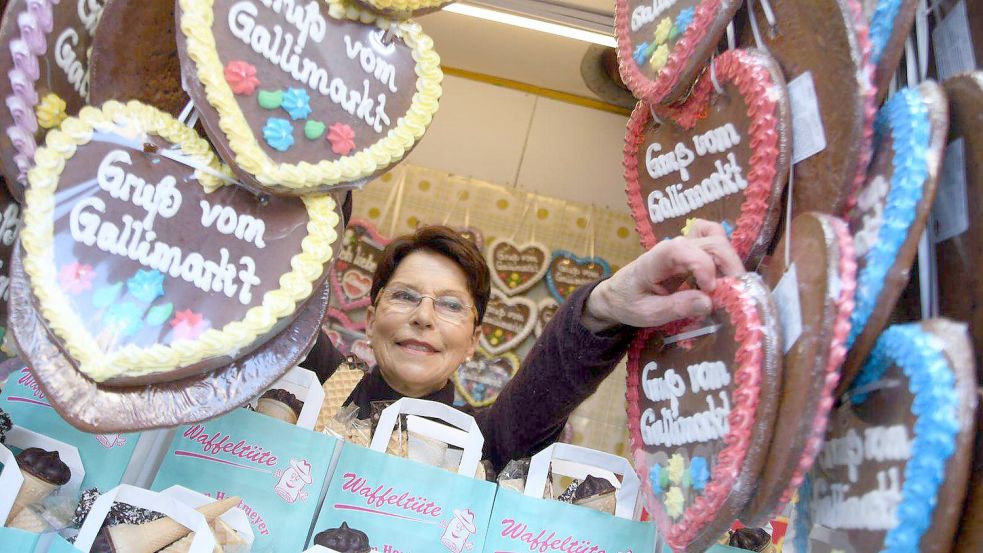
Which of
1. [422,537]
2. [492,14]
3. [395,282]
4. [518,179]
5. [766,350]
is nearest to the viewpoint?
[766,350]

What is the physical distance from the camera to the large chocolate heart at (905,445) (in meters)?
0.70

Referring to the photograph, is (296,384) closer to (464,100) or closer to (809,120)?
(809,120)

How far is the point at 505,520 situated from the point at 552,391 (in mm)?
383

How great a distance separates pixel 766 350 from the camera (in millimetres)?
863

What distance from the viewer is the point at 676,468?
3.33ft

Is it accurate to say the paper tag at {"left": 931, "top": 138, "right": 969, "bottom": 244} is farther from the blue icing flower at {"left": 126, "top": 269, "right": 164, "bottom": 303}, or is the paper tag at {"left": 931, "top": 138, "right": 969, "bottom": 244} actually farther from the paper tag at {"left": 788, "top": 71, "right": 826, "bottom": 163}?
the blue icing flower at {"left": 126, "top": 269, "right": 164, "bottom": 303}

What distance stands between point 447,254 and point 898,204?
158cm

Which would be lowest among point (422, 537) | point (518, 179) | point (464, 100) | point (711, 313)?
point (422, 537)

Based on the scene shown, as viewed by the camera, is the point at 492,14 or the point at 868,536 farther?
the point at 492,14

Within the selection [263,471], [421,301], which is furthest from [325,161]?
[421,301]

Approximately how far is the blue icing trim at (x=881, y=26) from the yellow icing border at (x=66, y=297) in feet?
2.39

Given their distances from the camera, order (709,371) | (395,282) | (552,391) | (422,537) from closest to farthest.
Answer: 1. (709,371)
2. (422,537)
3. (552,391)
4. (395,282)

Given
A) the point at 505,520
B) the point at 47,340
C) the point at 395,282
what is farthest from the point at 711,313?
the point at 395,282

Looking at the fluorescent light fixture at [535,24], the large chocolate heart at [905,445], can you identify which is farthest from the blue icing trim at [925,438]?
the fluorescent light fixture at [535,24]
